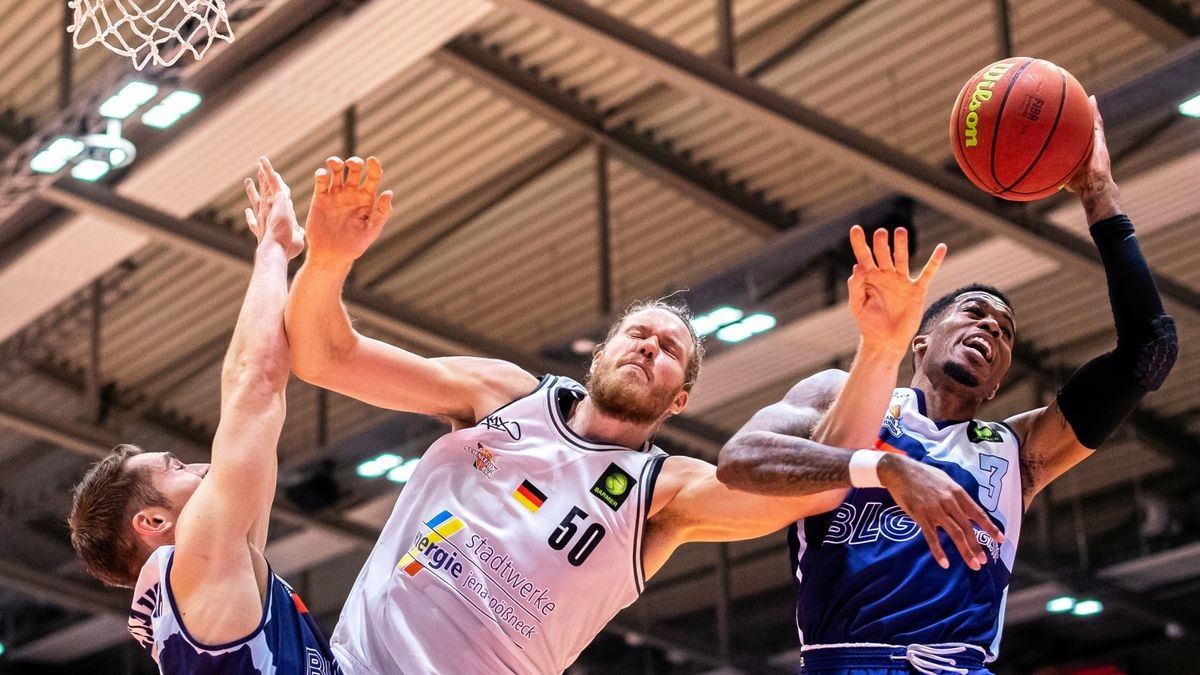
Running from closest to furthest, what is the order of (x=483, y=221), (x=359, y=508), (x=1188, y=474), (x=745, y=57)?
(x=745, y=57) < (x=483, y=221) < (x=1188, y=474) < (x=359, y=508)

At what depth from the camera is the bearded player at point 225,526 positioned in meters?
4.15

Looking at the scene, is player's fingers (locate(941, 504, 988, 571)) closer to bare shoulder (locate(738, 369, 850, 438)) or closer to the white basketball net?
bare shoulder (locate(738, 369, 850, 438))

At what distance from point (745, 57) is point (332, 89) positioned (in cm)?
Result: 355

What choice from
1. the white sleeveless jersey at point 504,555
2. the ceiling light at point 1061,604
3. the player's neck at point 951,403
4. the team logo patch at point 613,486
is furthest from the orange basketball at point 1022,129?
the ceiling light at point 1061,604

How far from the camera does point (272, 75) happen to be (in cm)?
1102

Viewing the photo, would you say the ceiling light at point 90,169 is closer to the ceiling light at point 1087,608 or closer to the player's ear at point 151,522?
the player's ear at point 151,522

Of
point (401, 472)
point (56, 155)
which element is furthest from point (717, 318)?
point (56, 155)

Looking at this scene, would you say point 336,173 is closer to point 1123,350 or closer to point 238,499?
point 238,499

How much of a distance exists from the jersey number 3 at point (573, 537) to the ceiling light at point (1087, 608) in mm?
13172

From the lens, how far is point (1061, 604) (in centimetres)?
1694

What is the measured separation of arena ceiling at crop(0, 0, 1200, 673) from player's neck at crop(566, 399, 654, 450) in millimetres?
5438

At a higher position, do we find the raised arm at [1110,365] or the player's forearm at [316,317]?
the raised arm at [1110,365]

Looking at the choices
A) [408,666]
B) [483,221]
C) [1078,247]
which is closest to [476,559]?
[408,666]

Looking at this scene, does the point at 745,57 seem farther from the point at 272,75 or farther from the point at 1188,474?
the point at 1188,474
